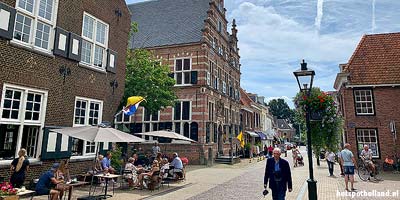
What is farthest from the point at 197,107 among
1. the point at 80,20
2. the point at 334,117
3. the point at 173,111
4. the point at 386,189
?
the point at 386,189

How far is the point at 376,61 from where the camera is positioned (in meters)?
18.1

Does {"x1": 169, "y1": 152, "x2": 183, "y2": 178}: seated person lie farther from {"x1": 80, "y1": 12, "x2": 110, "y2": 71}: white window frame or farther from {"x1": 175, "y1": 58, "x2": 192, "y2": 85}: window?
{"x1": 175, "y1": 58, "x2": 192, "y2": 85}: window

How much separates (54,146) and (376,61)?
2004 cm

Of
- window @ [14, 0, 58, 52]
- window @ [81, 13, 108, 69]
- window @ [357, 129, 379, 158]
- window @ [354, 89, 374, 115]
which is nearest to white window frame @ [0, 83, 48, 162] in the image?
window @ [14, 0, 58, 52]

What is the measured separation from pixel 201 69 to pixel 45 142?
1506 centimetres

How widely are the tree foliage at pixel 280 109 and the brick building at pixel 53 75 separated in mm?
77318

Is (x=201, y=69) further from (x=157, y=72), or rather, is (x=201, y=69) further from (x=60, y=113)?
(x=60, y=113)

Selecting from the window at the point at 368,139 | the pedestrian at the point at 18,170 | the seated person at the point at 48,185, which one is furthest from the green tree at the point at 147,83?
the window at the point at 368,139

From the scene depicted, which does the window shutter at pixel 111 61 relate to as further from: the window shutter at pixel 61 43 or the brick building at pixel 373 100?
the brick building at pixel 373 100

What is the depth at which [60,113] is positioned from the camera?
9.73 m

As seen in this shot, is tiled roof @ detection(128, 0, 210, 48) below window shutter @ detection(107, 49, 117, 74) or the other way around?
the other way around

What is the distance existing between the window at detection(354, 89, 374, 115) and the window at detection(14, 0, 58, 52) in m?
18.0

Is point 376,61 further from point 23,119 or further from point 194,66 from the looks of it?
point 23,119

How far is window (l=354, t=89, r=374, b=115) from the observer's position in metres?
17.2
